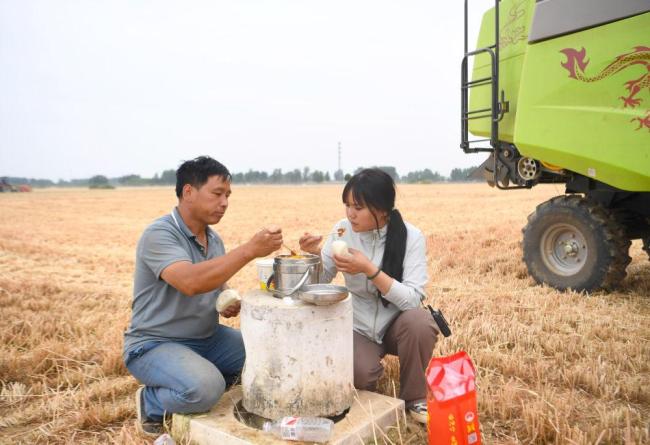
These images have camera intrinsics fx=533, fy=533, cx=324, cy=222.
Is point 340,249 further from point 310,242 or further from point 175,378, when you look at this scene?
point 175,378

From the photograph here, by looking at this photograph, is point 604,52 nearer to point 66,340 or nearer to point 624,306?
point 624,306

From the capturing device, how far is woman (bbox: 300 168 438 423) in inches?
127

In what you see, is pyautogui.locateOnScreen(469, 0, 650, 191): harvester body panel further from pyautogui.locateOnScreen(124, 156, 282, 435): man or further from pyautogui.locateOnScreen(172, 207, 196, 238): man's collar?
pyautogui.locateOnScreen(172, 207, 196, 238): man's collar

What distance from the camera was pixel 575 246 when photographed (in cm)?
611

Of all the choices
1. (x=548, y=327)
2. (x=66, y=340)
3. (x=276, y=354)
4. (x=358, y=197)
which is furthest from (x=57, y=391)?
(x=548, y=327)

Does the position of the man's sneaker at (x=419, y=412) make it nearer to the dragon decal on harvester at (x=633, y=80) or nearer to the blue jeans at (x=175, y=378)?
the blue jeans at (x=175, y=378)

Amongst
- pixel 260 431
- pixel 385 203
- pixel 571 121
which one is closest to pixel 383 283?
pixel 385 203

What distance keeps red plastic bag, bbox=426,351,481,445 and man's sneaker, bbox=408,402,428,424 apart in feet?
1.54

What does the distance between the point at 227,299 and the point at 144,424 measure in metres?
0.87

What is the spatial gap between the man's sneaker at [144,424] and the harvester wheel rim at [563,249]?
4.80 meters

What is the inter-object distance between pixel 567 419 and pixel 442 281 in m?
3.95

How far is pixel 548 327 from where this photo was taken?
4.70m

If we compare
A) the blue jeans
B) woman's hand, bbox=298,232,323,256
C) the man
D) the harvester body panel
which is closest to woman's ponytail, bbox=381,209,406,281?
woman's hand, bbox=298,232,323,256

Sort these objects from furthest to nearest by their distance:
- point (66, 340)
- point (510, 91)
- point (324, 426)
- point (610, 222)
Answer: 1. point (510, 91)
2. point (610, 222)
3. point (66, 340)
4. point (324, 426)
